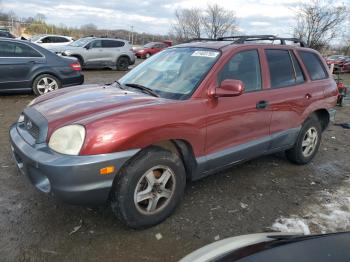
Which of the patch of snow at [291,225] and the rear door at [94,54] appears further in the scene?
the rear door at [94,54]

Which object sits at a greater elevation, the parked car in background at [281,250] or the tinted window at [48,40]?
the tinted window at [48,40]

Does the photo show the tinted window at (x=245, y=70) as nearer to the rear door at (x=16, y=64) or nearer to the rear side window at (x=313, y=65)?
the rear side window at (x=313, y=65)

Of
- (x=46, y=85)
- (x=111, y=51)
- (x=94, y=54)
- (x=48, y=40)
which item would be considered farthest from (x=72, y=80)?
(x=48, y=40)

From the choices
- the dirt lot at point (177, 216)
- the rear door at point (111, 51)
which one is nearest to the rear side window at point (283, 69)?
the dirt lot at point (177, 216)

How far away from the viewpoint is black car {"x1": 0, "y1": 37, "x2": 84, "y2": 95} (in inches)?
322

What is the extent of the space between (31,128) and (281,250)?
2.44 m

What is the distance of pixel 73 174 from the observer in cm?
271

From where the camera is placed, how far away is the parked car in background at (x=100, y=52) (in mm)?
16312

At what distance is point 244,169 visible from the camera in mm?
4809

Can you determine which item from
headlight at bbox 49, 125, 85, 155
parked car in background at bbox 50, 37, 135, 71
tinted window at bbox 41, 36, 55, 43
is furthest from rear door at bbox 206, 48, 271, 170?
tinted window at bbox 41, 36, 55, 43

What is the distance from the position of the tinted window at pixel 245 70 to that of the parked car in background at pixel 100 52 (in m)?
13.2

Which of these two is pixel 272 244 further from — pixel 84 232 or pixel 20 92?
pixel 20 92

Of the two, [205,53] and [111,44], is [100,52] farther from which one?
[205,53]

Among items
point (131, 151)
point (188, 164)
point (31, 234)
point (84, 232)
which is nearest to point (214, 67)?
point (188, 164)
